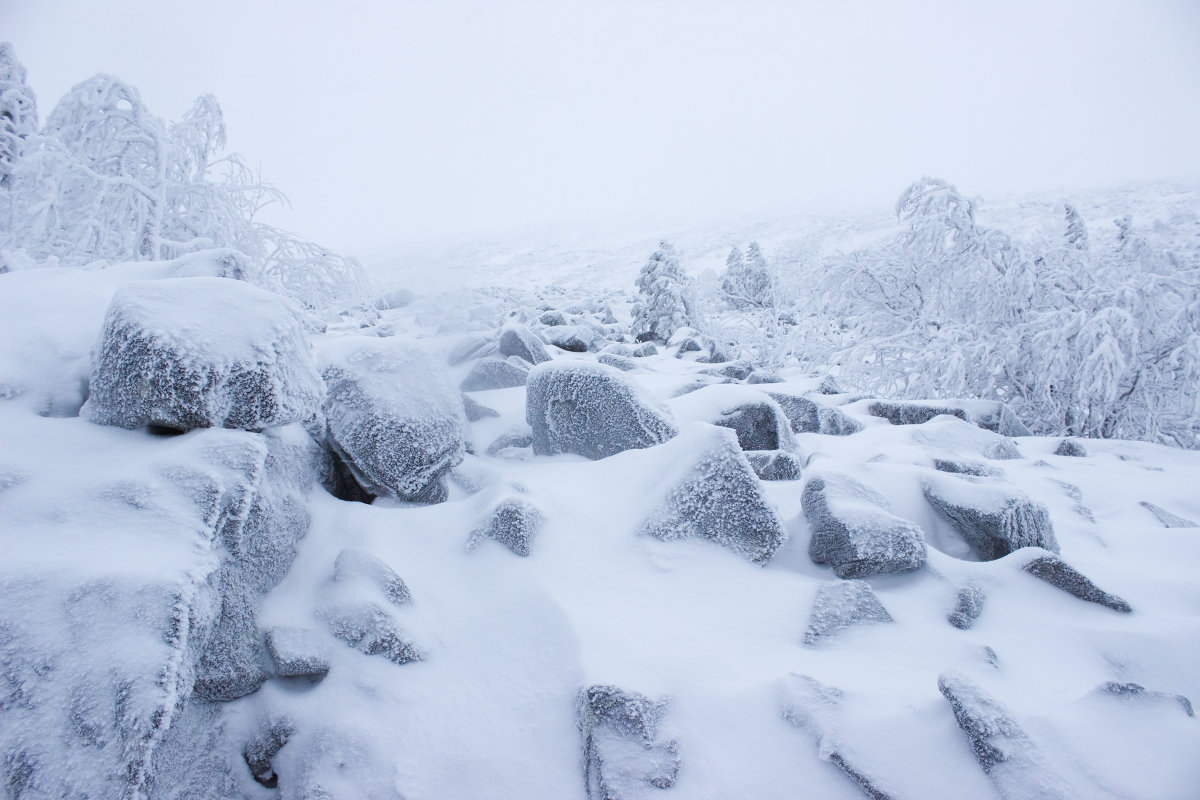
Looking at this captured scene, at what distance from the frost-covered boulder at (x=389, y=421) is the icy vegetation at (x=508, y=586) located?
0.01 meters

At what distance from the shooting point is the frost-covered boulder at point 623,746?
152 centimetres

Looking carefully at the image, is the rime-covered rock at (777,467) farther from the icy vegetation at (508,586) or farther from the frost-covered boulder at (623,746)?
the frost-covered boulder at (623,746)

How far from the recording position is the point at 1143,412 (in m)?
6.21

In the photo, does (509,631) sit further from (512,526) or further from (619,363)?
(619,363)

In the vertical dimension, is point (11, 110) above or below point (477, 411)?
above

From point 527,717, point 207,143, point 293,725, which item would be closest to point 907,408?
point 527,717

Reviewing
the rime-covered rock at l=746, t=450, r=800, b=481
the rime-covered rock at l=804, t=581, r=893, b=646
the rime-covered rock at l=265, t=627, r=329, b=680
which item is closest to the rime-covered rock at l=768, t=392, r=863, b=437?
the rime-covered rock at l=746, t=450, r=800, b=481

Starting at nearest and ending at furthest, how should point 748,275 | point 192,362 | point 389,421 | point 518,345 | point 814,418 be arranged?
point 192,362
point 389,421
point 814,418
point 518,345
point 748,275

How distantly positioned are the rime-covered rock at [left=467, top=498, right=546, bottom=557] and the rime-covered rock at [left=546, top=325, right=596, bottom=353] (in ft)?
24.2

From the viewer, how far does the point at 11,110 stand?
8414mm

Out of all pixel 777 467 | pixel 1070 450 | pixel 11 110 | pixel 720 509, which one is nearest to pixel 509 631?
pixel 720 509

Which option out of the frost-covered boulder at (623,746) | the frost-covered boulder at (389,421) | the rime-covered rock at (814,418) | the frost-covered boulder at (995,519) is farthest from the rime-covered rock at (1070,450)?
the frost-covered boulder at (389,421)

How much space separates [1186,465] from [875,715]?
4989mm

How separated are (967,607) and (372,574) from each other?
2.42m
